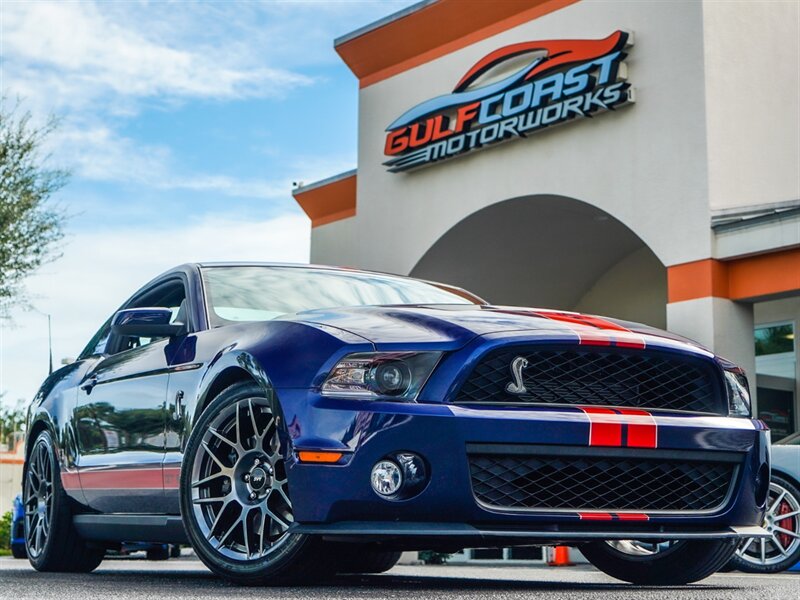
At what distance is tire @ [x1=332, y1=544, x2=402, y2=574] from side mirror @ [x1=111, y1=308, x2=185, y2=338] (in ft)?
4.03

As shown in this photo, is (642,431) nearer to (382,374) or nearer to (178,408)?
(382,374)

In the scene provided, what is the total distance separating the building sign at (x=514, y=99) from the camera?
616 inches

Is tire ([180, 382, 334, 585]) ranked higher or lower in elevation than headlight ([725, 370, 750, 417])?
lower

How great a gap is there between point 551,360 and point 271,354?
98cm

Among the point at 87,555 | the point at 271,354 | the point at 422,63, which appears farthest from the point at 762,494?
the point at 422,63

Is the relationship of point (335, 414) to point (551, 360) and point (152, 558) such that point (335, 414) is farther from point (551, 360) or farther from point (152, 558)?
point (152, 558)

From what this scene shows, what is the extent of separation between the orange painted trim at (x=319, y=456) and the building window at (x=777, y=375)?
13793 mm

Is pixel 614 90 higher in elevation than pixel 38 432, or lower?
higher

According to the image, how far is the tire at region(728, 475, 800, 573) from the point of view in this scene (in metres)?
8.45

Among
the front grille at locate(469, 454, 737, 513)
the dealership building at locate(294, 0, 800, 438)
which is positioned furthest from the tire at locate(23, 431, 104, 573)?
the dealership building at locate(294, 0, 800, 438)

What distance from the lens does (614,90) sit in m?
15.5

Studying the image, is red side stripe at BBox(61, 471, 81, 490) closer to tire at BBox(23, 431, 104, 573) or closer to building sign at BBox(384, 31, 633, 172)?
tire at BBox(23, 431, 104, 573)

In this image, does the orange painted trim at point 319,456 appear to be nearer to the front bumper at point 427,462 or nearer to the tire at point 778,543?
the front bumper at point 427,462

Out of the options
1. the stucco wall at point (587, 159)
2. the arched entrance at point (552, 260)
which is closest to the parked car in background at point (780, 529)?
the stucco wall at point (587, 159)
